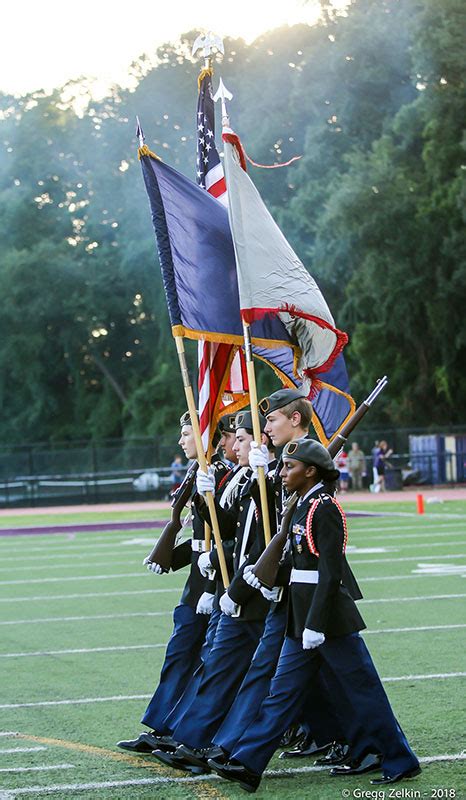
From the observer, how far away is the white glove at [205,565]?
7152 millimetres

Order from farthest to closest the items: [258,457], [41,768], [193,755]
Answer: [41,768]
[258,457]
[193,755]

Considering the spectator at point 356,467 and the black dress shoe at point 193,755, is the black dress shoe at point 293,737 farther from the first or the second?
the spectator at point 356,467

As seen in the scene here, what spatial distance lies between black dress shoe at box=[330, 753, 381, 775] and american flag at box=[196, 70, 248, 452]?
1950 millimetres

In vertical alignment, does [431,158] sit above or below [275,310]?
above

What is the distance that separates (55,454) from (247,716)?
128 ft

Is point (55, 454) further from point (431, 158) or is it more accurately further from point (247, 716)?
point (247, 716)

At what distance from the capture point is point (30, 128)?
59906mm

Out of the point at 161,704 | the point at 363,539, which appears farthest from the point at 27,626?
the point at 363,539

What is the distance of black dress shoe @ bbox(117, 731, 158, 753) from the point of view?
23.1ft

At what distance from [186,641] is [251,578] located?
1097 mm

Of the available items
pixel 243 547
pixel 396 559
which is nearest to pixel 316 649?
pixel 243 547

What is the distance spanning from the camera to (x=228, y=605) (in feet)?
21.8

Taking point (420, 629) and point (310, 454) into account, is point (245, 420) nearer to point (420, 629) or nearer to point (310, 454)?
point (310, 454)

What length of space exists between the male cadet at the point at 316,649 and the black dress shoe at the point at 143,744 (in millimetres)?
786
